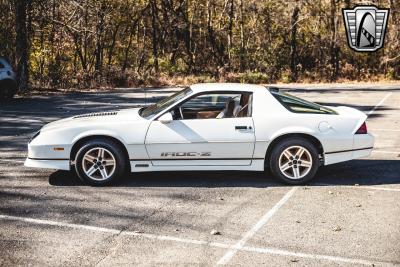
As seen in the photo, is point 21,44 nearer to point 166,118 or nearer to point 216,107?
point 216,107

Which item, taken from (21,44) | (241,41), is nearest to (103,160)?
(21,44)

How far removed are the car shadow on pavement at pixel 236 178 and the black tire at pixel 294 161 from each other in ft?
0.56

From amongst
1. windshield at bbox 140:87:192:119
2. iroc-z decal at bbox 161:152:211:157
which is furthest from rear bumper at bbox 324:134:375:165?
windshield at bbox 140:87:192:119

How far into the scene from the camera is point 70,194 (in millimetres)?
7168

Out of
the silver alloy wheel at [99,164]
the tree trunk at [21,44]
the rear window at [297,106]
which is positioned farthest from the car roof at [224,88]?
the tree trunk at [21,44]

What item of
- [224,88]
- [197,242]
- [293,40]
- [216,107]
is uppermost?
[293,40]

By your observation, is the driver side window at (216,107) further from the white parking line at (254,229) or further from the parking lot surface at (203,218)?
the white parking line at (254,229)

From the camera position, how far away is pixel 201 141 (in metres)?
7.43

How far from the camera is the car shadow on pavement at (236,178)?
7707mm

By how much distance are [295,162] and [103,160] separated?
270 cm

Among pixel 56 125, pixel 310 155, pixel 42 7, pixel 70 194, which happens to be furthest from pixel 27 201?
pixel 42 7

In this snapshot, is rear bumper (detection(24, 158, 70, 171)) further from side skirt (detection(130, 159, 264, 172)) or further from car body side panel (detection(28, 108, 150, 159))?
side skirt (detection(130, 159, 264, 172))

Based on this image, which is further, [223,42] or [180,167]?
[223,42]

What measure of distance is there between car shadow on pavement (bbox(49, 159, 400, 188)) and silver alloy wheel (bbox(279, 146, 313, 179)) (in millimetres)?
239
